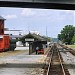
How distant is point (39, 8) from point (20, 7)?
5.43 ft

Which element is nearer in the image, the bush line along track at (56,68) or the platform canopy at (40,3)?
the bush line along track at (56,68)

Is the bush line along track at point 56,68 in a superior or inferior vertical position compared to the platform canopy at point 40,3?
inferior

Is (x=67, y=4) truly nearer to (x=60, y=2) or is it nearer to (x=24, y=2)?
(x=60, y=2)

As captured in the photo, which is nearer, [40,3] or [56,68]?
[40,3]

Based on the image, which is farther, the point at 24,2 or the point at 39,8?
the point at 39,8

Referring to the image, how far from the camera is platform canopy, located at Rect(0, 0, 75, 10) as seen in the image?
26.0 metres

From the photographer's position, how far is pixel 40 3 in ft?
86.1

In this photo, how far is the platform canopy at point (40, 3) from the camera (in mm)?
26031

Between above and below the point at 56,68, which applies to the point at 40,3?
above

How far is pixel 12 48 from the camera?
2867 inches

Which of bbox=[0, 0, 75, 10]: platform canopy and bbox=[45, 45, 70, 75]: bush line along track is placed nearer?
bbox=[45, 45, 70, 75]: bush line along track

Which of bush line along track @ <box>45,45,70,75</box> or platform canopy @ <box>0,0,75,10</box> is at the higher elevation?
platform canopy @ <box>0,0,75,10</box>

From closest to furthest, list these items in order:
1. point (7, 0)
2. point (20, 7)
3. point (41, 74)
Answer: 1. point (41, 74)
2. point (7, 0)
3. point (20, 7)

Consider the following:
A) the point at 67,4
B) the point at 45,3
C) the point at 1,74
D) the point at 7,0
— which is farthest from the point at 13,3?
the point at 1,74
